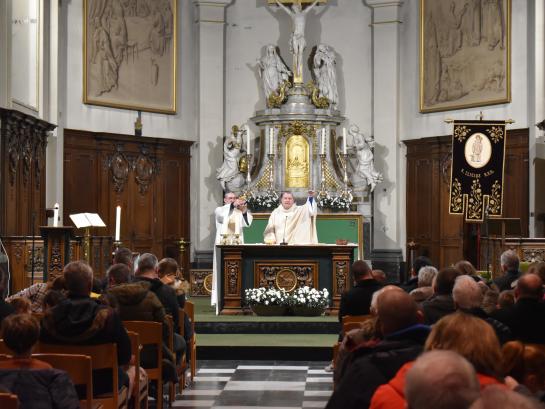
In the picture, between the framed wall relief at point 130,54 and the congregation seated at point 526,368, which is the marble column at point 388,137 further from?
the congregation seated at point 526,368

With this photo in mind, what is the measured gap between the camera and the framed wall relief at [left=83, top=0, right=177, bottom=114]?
22.3 meters

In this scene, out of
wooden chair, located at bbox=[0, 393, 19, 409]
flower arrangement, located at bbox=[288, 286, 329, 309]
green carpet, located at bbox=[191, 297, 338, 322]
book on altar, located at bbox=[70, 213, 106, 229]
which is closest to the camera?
wooden chair, located at bbox=[0, 393, 19, 409]

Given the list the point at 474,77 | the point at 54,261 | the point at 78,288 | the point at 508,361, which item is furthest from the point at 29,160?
the point at 508,361

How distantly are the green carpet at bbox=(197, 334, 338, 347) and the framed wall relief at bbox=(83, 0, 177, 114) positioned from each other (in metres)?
9.46

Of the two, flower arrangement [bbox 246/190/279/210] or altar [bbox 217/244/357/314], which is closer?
altar [bbox 217/244/357/314]

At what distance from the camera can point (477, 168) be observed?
18.7 m

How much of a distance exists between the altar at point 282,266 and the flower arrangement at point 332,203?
21.8 ft

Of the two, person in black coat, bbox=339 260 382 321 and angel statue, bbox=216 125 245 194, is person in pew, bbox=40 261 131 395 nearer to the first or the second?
person in black coat, bbox=339 260 382 321

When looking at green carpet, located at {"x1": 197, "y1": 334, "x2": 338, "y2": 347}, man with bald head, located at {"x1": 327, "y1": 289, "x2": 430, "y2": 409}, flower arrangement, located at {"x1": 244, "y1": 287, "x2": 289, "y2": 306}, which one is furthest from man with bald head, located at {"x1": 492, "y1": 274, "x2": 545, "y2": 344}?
flower arrangement, located at {"x1": 244, "y1": 287, "x2": 289, "y2": 306}

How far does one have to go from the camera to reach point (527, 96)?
21.5 metres

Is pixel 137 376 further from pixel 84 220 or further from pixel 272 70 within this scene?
pixel 272 70

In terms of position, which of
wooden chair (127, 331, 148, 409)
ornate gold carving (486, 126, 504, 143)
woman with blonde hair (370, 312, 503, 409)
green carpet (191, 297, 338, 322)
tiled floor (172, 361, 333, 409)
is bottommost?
tiled floor (172, 361, 333, 409)

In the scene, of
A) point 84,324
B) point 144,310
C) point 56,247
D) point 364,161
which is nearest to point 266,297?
point 56,247

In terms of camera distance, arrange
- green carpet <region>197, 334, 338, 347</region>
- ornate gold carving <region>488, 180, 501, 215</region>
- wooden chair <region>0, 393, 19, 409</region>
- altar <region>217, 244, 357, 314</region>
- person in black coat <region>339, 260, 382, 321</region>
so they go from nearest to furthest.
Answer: wooden chair <region>0, 393, 19, 409</region> < person in black coat <region>339, 260, 382, 321</region> < green carpet <region>197, 334, 338, 347</region> < altar <region>217, 244, 357, 314</region> < ornate gold carving <region>488, 180, 501, 215</region>
